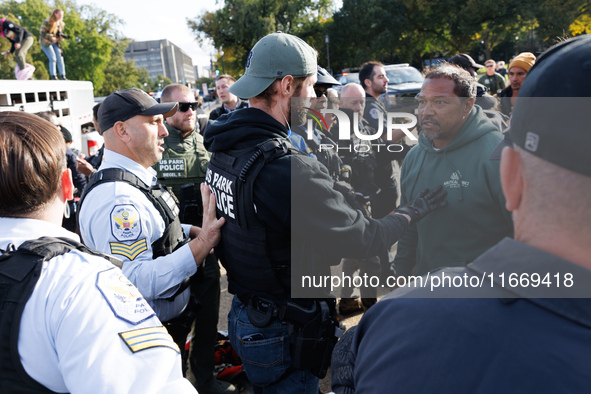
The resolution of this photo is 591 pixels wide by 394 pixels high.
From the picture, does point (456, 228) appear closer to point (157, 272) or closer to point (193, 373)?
point (157, 272)

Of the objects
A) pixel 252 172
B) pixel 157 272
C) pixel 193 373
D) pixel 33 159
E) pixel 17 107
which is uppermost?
pixel 17 107

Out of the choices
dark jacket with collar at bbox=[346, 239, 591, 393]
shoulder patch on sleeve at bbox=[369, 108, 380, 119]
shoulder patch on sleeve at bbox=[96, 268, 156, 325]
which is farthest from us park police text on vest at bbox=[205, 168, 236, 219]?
shoulder patch on sleeve at bbox=[369, 108, 380, 119]

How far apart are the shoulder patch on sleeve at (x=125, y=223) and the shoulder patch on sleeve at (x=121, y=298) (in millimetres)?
934

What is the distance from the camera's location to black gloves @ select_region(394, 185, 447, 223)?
212cm

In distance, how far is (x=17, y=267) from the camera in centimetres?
103

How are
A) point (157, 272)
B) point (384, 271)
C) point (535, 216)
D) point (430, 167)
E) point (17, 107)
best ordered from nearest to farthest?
point (535, 216) < point (157, 272) < point (430, 167) < point (384, 271) < point (17, 107)

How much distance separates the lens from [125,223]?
79.8 inches

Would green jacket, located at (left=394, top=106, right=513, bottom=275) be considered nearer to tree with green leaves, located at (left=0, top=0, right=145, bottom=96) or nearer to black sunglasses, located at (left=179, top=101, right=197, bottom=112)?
black sunglasses, located at (left=179, top=101, right=197, bottom=112)

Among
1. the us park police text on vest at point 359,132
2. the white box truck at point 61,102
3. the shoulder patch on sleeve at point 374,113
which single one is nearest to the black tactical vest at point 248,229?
the us park police text on vest at point 359,132

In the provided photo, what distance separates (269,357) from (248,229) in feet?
2.13

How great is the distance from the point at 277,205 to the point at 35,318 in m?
0.97

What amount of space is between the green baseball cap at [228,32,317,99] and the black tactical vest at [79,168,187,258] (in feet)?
2.53

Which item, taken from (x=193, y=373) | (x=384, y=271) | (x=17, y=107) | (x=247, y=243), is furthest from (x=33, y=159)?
(x=17, y=107)

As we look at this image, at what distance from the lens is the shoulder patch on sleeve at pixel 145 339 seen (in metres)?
1.01
